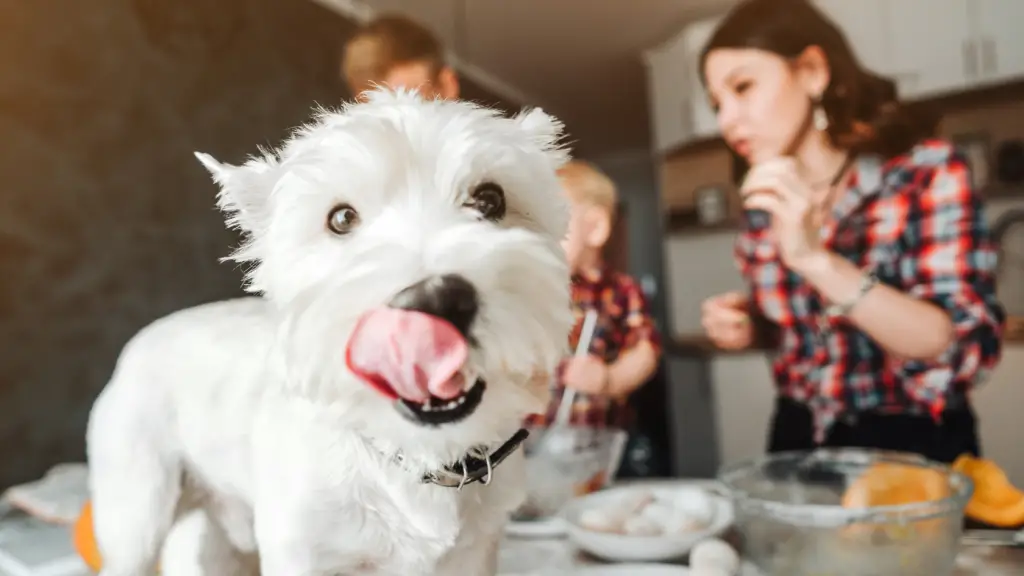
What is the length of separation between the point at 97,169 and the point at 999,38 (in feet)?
3.37

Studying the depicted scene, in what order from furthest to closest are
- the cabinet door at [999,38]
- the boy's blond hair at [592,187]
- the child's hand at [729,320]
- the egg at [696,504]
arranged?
the child's hand at [729,320] < the cabinet door at [999,38] < the boy's blond hair at [592,187] < the egg at [696,504]

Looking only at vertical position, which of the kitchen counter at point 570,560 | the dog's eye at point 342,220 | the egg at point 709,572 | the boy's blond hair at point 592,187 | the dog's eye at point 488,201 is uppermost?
the boy's blond hair at point 592,187

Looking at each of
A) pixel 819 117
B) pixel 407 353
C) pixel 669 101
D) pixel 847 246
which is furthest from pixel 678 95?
pixel 407 353

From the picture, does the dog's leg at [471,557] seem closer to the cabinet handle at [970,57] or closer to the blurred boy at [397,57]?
the blurred boy at [397,57]

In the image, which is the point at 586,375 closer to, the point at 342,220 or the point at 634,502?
the point at 634,502

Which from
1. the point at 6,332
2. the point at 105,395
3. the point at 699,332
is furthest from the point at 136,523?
the point at 699,332

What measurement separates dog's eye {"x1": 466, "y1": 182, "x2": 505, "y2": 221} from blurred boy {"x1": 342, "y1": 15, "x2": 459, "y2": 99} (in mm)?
198

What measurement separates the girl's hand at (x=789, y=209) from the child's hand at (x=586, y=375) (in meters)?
0.28

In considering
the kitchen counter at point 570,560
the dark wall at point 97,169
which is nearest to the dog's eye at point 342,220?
the dark wall at point 97,169

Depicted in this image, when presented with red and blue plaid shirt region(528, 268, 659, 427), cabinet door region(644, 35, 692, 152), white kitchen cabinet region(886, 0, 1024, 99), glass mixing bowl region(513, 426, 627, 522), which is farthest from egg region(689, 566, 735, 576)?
white kitchen cabinet region(886, 0, 1024, 99)

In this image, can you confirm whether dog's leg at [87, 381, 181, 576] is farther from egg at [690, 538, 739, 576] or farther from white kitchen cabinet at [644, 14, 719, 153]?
white kitchen cabinet at [644, 14, 719, 153]

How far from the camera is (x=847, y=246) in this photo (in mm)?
833

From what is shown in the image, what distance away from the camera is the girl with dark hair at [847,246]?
0.77m

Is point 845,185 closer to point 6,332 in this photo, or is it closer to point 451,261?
point 451,261
